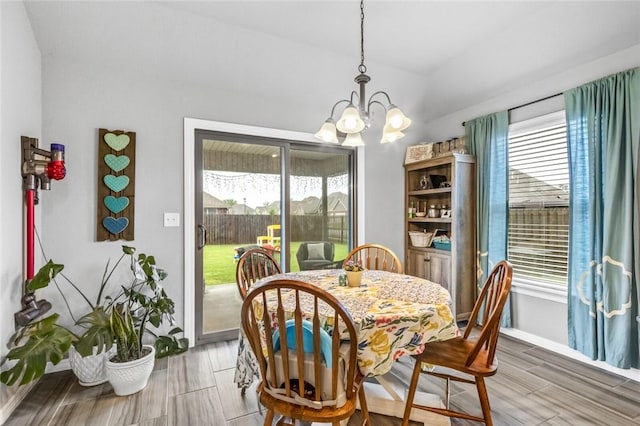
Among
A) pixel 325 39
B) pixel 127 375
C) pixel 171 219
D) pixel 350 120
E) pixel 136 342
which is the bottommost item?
pixel 127 375

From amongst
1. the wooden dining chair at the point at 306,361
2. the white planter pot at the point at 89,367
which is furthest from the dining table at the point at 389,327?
the white planter pot at the point at 89,367

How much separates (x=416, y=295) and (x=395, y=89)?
2563 mm

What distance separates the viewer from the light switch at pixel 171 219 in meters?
2.79

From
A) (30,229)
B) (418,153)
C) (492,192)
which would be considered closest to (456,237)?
(492,192)

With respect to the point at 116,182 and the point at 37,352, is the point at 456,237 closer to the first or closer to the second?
the point at 116,182

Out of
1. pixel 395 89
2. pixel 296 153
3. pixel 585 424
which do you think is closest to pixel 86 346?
pixel 296 153

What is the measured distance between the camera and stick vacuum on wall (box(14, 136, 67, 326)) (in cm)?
209

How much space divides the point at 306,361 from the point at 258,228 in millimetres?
2095

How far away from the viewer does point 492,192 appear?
10.8ft

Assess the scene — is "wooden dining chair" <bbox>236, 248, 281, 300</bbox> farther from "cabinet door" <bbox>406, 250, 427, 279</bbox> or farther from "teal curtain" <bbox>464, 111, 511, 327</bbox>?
"teal curtain" <bbox>464, 111, 511, 327</bbox>

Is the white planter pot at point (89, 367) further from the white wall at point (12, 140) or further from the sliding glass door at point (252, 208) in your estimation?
the sliding glass door at point (252, 208)

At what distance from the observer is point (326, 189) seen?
367cm

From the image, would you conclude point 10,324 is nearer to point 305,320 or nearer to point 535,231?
point 305,320

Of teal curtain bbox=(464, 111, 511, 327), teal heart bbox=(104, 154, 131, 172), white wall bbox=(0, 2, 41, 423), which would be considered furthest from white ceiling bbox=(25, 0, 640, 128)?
teal heart bbox=(104, 154, 131, 172)
